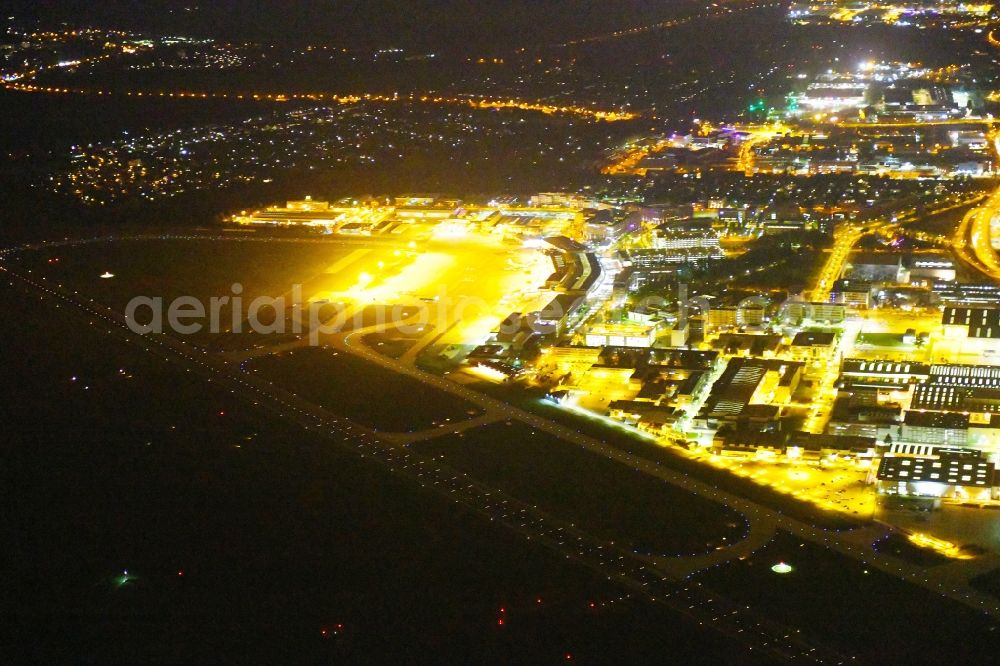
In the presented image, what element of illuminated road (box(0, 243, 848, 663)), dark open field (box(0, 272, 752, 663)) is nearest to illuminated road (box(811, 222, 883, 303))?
illuminated road (box(0, 243, 848, 663))

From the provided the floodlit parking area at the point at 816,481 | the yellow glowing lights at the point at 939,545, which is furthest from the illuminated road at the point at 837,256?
the yellow glowing lights at the point at 939,545

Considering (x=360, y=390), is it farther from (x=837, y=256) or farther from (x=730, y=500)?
(x=837, y=256)

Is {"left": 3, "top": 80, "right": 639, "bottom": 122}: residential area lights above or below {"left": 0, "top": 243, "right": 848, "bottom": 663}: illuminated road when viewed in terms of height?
above

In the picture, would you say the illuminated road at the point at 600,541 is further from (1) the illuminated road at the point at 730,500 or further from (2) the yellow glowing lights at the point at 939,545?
(2) the yellow glowing lights at the point at 939,545

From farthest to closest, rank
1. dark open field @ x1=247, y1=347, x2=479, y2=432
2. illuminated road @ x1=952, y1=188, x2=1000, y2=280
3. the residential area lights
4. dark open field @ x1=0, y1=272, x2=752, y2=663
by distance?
→ 1. the residential area lights
2. illuminated road @ x1=952, y1=188, x2=1000, y2=280
3. dark open field @ x1=247, y1=347, x2=479, y2=432
4. dark open field @ x1=0, y1=272, x2=752, y2=663

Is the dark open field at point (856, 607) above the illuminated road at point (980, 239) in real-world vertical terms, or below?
below

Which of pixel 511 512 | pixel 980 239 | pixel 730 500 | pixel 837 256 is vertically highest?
pixel 980 239

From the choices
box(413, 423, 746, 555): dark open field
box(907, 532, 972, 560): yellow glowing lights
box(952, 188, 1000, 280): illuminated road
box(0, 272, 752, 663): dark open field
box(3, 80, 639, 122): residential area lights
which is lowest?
box(0, 272, 752, 663): dark open field

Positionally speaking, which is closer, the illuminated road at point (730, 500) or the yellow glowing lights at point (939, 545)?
the illuminated road at point (730, 500)

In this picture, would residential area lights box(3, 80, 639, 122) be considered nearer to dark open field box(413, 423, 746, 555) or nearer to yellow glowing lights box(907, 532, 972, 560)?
dark open field box(413, 423, 746, 555)

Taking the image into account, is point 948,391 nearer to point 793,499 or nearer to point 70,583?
point 793,499

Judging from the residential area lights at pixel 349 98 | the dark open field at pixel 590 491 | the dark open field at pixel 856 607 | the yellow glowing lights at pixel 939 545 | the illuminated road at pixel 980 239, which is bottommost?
the dark open field at pixel 590 491

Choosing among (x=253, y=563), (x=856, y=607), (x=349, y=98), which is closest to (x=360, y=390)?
(x=253, y=563)
